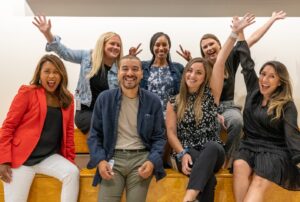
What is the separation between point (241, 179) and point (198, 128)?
39 cm

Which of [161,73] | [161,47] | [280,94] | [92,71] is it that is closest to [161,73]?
[161,73]

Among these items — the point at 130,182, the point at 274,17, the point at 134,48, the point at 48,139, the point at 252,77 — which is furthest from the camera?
the point at 134,48

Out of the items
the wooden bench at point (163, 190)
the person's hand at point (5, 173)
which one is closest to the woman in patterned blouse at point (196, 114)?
the wooden bench at point (163, 190)

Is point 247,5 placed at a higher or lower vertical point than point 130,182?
higher

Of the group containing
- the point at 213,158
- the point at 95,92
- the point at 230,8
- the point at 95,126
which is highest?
the point at 230,8

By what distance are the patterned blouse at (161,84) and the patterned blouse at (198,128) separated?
19.5 inches

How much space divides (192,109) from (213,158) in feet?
1.19

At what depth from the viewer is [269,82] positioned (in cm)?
220

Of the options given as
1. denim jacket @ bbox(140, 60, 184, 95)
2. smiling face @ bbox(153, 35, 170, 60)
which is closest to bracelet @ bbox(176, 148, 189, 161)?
denim jacket @ bbox(140, 60, 184, 95)

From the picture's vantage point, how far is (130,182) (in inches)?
79.6

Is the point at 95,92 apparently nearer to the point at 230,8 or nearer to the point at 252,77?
the point at 252,77

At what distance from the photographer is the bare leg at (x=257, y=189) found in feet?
6.61

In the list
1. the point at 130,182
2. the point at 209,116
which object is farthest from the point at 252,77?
the point at 130,182

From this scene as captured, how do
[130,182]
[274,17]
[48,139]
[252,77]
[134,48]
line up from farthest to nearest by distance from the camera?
[134,48] → [274,17] → [252,77] → [48,139] → [130,182]
